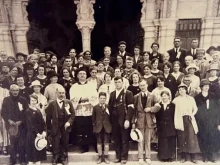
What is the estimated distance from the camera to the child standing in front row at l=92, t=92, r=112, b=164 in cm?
300

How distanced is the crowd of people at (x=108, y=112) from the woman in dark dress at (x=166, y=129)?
10 millimetres

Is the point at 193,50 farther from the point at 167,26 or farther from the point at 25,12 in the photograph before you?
the point at 25,12

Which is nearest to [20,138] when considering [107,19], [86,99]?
[86,99]

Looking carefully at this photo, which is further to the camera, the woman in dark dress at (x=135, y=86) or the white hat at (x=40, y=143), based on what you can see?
the woman in dark dress at (x=135, y=86)

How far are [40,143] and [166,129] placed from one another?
128cm

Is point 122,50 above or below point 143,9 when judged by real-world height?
below

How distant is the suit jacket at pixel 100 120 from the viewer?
3002 mm

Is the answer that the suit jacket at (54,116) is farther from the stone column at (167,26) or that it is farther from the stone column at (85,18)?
the stone column at (167,26)

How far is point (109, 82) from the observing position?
3092 millimetres

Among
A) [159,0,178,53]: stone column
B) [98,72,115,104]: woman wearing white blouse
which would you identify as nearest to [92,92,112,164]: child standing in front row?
[98,72,115,104]: woman wearing white blouse

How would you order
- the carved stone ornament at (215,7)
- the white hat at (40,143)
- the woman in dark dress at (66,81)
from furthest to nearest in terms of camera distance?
1. the carved stone ornament at (215,7)
2. the woman in dark dress at (66,81)
3. the white hat at (40,143)

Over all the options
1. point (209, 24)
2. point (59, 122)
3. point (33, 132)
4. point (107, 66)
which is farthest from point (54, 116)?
point (209, 24)

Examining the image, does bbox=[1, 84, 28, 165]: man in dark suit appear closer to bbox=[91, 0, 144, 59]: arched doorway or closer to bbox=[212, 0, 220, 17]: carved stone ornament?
bbox=[91, 0, 144, 59]: arched doorway

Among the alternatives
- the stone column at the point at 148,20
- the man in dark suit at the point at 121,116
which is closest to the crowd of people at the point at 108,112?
the man in dark suit at the point at 121,116
